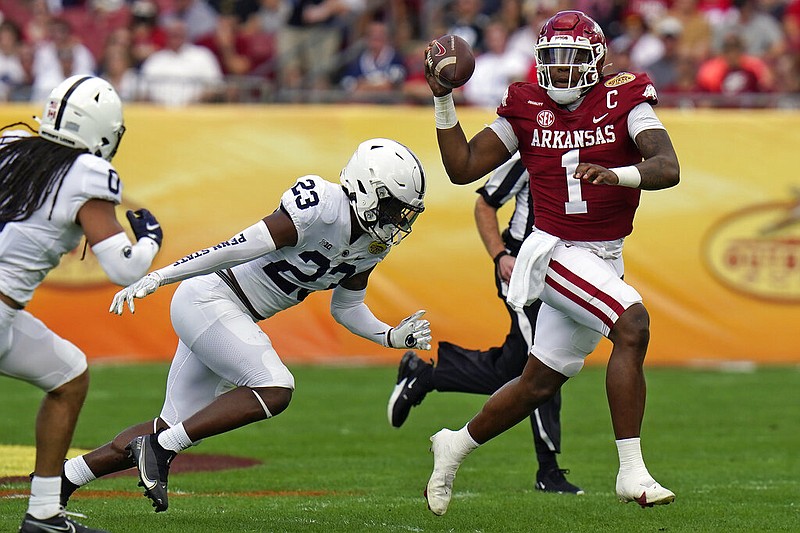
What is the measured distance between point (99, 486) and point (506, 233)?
8.34ft

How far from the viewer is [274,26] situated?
15.3 meters

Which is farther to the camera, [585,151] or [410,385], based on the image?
[410,385]

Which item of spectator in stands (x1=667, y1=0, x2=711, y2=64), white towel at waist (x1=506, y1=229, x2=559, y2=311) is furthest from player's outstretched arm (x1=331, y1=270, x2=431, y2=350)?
spectator in stands (x1=667, y1=0, x2=711, y2=64)

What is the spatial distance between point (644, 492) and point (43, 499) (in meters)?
2.28

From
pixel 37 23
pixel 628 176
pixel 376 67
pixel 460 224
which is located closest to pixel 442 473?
pixel 628 176

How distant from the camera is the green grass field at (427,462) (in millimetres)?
5617

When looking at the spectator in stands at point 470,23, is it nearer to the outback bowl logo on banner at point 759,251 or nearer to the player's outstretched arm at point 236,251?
the outback bowl logo on banner at point 759,251

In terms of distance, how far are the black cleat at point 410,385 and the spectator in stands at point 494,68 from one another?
5.89 meters

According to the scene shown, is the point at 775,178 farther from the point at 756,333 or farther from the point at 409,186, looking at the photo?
the point at 409,186

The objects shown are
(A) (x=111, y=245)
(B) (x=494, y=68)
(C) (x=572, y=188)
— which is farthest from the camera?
(B) (x=494, y=68)

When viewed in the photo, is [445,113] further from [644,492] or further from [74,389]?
[74,389]

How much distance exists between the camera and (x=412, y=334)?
5930mm

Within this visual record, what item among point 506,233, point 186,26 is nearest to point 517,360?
point 506,233

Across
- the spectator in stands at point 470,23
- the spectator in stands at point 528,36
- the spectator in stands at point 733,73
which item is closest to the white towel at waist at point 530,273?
the spectator in stands at point 733,73
